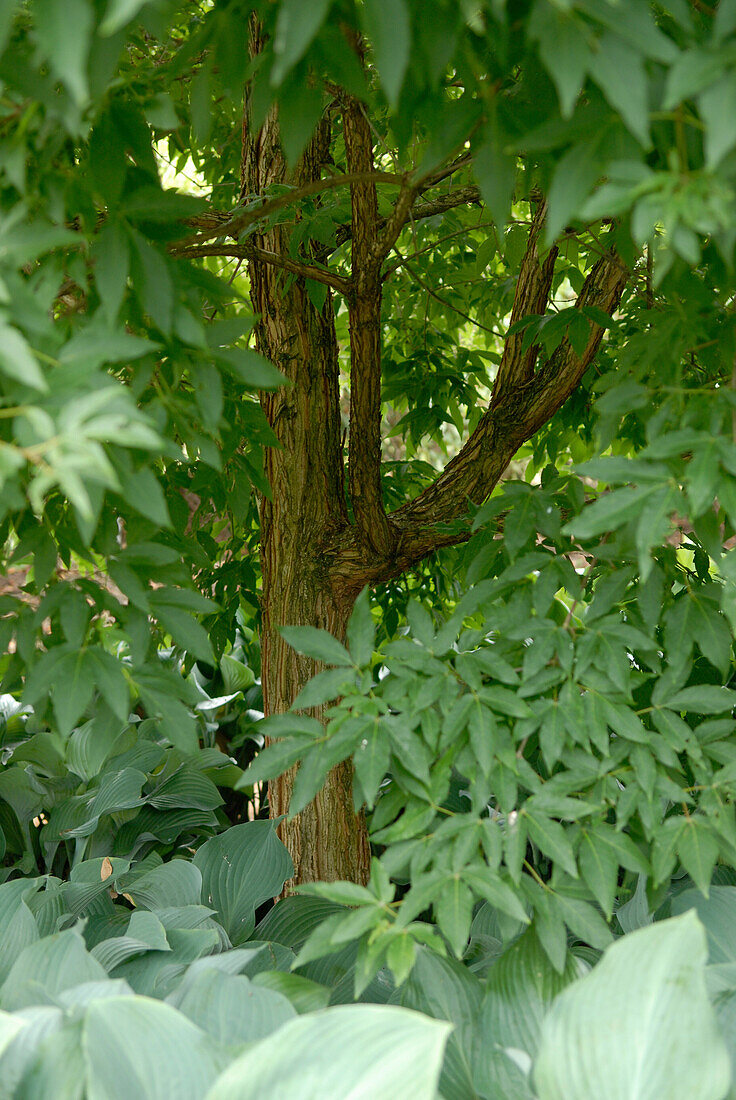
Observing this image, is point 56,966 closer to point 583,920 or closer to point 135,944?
point 135,944

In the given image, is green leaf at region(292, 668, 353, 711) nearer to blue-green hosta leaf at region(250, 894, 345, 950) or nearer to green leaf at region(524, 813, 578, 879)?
green leaf at region(524, 813, 578, 879)

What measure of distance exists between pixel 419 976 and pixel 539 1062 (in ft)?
0.94

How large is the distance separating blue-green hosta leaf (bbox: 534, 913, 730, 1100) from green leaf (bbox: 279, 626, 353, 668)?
456 mm

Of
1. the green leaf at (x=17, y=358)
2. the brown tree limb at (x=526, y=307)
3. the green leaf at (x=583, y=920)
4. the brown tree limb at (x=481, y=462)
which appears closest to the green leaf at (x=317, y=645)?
the green leaf at (x=583, y=920)

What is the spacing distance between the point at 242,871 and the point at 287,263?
1199 mm

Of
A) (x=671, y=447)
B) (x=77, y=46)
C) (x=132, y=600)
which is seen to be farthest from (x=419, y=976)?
(x=77, y=46)

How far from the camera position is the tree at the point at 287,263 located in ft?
2.32

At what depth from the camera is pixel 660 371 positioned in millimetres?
1219

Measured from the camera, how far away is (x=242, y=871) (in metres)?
1.82

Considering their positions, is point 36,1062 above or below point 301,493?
below

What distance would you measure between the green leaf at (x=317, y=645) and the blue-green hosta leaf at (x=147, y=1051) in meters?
0.43

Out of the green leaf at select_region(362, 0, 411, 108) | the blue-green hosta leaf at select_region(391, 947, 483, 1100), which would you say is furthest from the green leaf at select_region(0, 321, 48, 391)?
the blue-green hosta leaf at select_region(391, 947, 483, 1100)

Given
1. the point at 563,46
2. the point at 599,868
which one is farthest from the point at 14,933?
the point at 563,46

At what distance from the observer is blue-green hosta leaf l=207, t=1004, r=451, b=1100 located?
0.82 m
